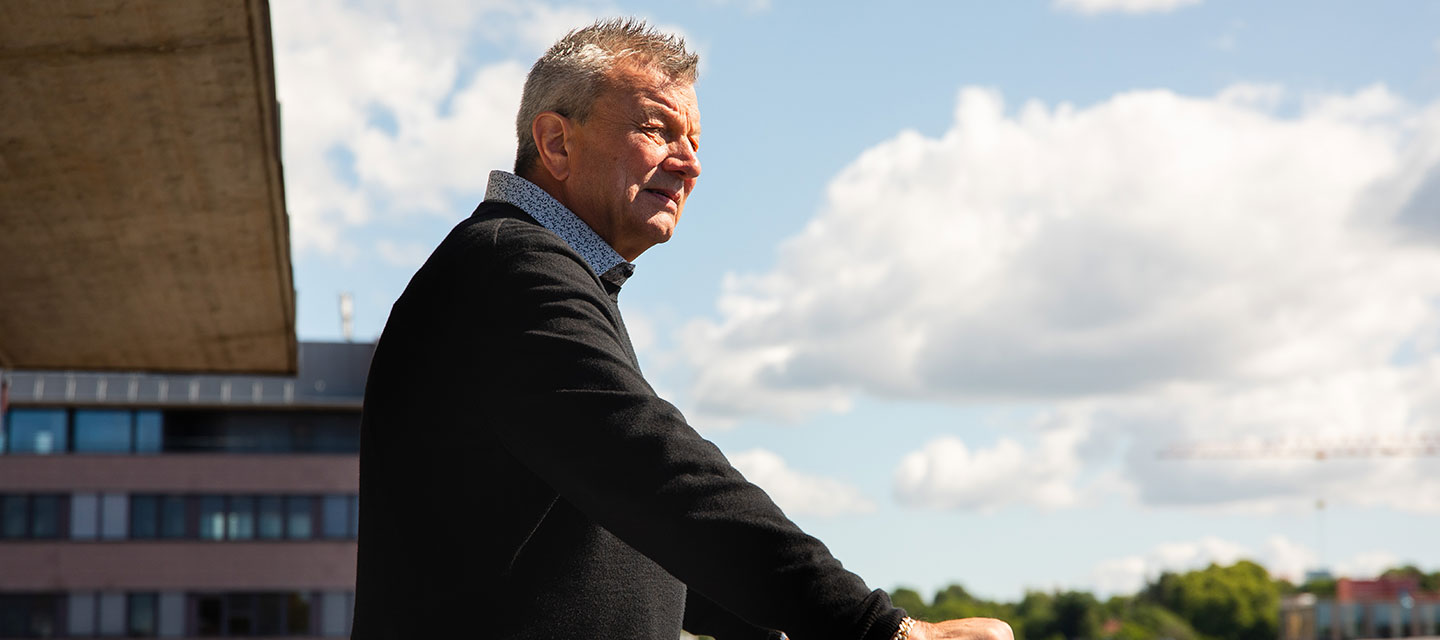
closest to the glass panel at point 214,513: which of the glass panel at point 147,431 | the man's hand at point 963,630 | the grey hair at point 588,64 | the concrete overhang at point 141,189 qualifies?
the glass panel at point 147,431

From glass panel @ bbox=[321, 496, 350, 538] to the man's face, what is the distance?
5932 centimetres

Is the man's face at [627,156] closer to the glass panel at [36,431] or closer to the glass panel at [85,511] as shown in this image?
the glass panel at [85,511]

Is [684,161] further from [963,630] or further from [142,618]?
[142,618]

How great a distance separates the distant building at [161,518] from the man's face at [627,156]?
56.4 m

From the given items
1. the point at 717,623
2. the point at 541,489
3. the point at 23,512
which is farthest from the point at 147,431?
the point at 541,489

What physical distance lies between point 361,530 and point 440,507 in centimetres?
20

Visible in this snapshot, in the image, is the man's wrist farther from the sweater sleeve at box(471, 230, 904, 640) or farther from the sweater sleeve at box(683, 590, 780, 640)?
the sweater sleeve at box(683, 590, 780, 640)

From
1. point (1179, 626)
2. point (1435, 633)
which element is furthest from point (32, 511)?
point (1179, 626)

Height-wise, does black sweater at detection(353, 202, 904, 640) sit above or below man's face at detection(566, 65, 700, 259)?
below

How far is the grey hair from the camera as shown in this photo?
88.4 inches

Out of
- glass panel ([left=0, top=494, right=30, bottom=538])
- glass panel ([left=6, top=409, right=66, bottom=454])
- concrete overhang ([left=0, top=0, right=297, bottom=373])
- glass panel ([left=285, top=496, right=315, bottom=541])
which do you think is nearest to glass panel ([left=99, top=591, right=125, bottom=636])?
glass panel ([left=0, top=494, right=30, bottom=538])

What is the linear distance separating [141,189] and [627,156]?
288 inches

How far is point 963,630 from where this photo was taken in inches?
69.4

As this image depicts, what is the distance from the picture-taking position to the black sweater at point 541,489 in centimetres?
168
